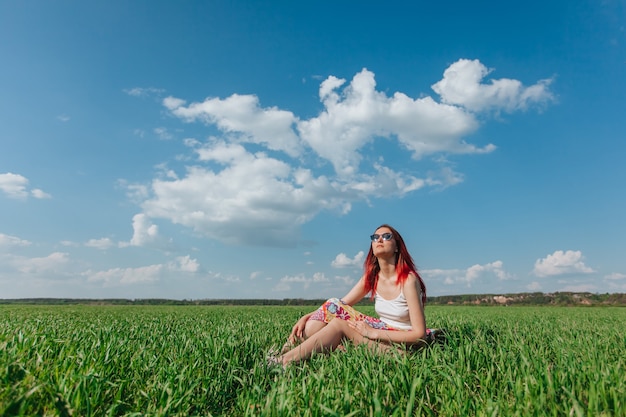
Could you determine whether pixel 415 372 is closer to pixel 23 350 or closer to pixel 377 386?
pixel 377 386

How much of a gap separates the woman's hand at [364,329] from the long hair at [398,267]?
78cm

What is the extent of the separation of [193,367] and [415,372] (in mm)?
2250

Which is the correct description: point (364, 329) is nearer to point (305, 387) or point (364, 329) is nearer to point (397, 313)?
point (397, 313)

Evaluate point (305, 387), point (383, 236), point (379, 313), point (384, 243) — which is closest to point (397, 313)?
point (379, 313)

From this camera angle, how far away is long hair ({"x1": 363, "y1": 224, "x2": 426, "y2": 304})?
5844mm

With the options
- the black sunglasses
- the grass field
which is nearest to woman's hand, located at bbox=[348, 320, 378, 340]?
the grass field

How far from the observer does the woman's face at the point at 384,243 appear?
591 centimetres

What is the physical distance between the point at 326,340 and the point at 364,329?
0.55 metres

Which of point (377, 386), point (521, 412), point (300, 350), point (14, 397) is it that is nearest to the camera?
point (14, 397)

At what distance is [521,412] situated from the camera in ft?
9.91

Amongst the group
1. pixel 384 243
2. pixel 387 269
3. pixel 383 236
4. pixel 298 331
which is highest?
pixel 383 236

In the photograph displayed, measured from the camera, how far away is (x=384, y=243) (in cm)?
592

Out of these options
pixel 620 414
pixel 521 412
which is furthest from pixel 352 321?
pixel 620 414

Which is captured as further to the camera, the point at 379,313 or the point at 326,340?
the point at 379,313
